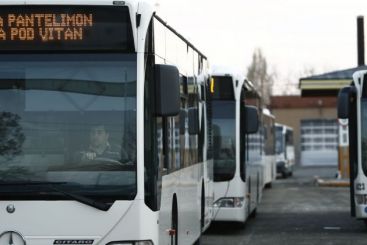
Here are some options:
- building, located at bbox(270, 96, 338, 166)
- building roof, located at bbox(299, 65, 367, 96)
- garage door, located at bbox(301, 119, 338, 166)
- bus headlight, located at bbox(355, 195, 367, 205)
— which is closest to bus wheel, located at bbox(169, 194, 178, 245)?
bus headlight, located at bbox(355, 195, 367, 205)

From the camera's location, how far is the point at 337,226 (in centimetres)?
1908

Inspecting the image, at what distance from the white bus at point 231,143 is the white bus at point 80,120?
9291mm

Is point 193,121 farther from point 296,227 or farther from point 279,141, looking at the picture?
point 279,141

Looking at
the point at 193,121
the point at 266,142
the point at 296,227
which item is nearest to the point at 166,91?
the point at 193,121

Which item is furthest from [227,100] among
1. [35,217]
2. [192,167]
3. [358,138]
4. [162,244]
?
[35,217]

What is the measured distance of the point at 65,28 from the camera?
311 inches

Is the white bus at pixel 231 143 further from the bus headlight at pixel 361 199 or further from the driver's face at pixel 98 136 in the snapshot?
the driver's face at pixel 98 136

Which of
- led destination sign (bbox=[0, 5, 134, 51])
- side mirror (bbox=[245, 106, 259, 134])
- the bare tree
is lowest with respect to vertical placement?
side mirror (bbox=[245, 106, 259, 134])

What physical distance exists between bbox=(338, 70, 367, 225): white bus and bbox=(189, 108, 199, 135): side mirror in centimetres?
443

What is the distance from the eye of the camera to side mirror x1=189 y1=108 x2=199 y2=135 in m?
11.9

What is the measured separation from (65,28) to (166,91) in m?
1.03

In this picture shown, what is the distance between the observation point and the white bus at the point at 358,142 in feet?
54.2

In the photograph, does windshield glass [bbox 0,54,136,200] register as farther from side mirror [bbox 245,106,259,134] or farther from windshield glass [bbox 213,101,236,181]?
side mirror [bbox 245,106,259,134]

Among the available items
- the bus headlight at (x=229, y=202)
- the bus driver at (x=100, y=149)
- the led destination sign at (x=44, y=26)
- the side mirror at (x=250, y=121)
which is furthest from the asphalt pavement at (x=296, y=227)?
the led destination sign at (x=44, y=26)
